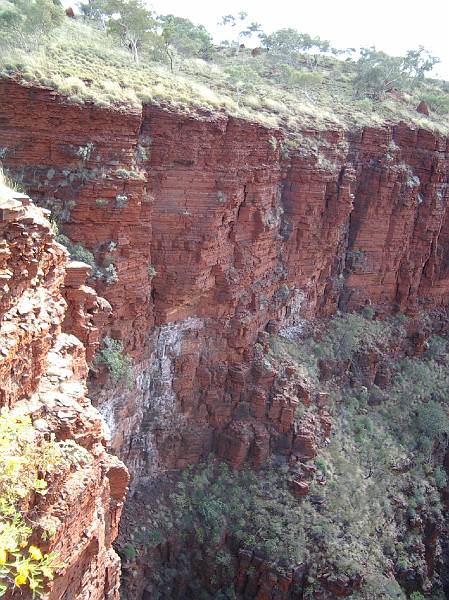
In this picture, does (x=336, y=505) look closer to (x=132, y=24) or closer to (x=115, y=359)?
(x=115, y=359)

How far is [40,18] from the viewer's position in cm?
2203

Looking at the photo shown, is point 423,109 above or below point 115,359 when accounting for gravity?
above

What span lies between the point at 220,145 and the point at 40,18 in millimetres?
10226

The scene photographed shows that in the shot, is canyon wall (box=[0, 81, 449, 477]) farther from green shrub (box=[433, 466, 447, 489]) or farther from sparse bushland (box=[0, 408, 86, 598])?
sparse bushland (box=[0, 408, 86, 598])

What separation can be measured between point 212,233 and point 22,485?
13001 millimetres

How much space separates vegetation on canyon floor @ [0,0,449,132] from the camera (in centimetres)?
1667

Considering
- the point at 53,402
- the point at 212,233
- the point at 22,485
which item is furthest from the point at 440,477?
the point at 22,485

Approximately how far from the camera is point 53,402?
25.3 ft

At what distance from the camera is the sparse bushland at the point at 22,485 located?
561cm

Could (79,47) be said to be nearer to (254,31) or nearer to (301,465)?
(301,465)

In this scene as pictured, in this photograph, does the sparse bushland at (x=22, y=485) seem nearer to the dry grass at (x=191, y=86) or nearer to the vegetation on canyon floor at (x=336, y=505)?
the dry grass at (x=191, y=86)

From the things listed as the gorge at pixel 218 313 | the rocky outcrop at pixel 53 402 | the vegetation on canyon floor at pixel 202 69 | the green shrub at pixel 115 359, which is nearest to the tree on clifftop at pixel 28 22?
the vegetation on canyon floor at pixel 202 69

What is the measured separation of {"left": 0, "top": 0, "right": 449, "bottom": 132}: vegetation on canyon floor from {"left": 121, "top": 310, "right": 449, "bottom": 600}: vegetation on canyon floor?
1006 centimetres

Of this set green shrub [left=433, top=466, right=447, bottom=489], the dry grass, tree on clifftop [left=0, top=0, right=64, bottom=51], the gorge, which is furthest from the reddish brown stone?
tree on clifftop [left=0, top=0, right=64, bottom=51]
